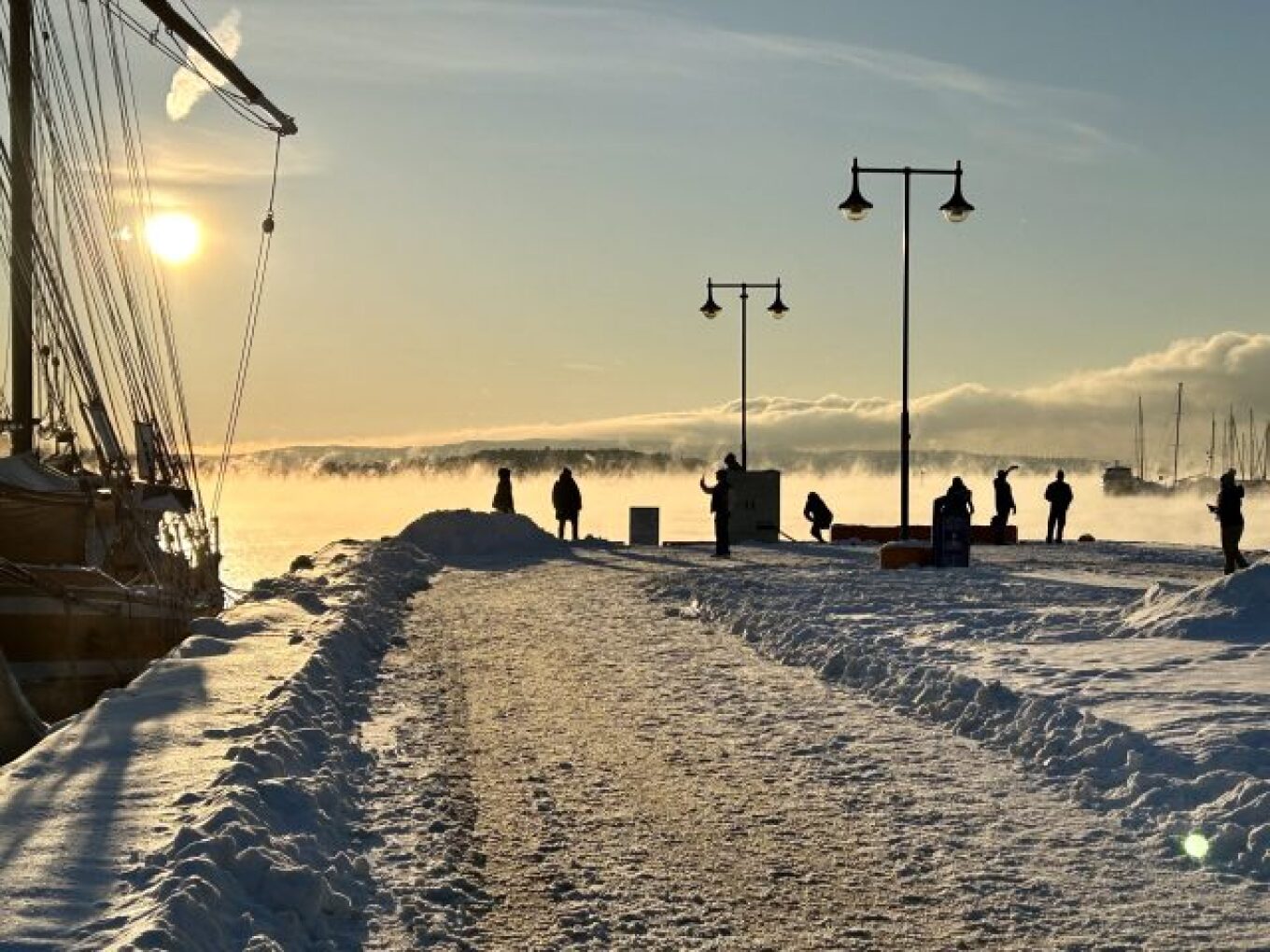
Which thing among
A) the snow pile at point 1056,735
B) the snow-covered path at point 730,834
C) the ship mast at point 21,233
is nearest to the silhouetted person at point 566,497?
the ship mast at point 21,233

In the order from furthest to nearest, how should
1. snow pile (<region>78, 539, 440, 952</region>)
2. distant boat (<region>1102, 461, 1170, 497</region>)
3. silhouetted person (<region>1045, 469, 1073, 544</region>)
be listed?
1. distant boat (<region>1102, 461, 1170, 497</region>)
2. silhouetted person (<region>1045, 469, 1073, 544</region>)
3. snow pile (<region>78, 539, 440, 952</region>)

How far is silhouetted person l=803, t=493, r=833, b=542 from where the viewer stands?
1684 inches

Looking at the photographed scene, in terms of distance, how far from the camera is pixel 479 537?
38.2 meters

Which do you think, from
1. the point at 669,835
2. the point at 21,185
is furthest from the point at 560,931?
the point at 21,185

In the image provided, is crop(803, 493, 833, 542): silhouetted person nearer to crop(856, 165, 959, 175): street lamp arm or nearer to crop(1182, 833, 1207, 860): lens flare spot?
crop(856, 165, 959, 175): street lamp arm

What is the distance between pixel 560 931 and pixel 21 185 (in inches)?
963

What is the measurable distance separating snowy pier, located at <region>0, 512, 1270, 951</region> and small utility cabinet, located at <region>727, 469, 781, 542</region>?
2278 centimetres

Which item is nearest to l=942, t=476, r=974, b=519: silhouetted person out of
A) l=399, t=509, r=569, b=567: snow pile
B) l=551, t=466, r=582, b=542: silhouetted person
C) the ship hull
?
l=399, t=509, r=569, b=567: snow pile

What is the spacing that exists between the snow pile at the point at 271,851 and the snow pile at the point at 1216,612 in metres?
8.59

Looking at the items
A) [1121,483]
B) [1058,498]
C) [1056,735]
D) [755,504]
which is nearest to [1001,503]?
[1058,498]

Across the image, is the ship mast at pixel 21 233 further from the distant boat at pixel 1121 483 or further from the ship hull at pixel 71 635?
the distant boat at pixel 1121 483

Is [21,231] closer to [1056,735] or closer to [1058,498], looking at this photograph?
[1056,735]

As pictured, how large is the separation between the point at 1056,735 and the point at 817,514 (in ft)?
107

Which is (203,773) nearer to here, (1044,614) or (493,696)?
(493,696)
